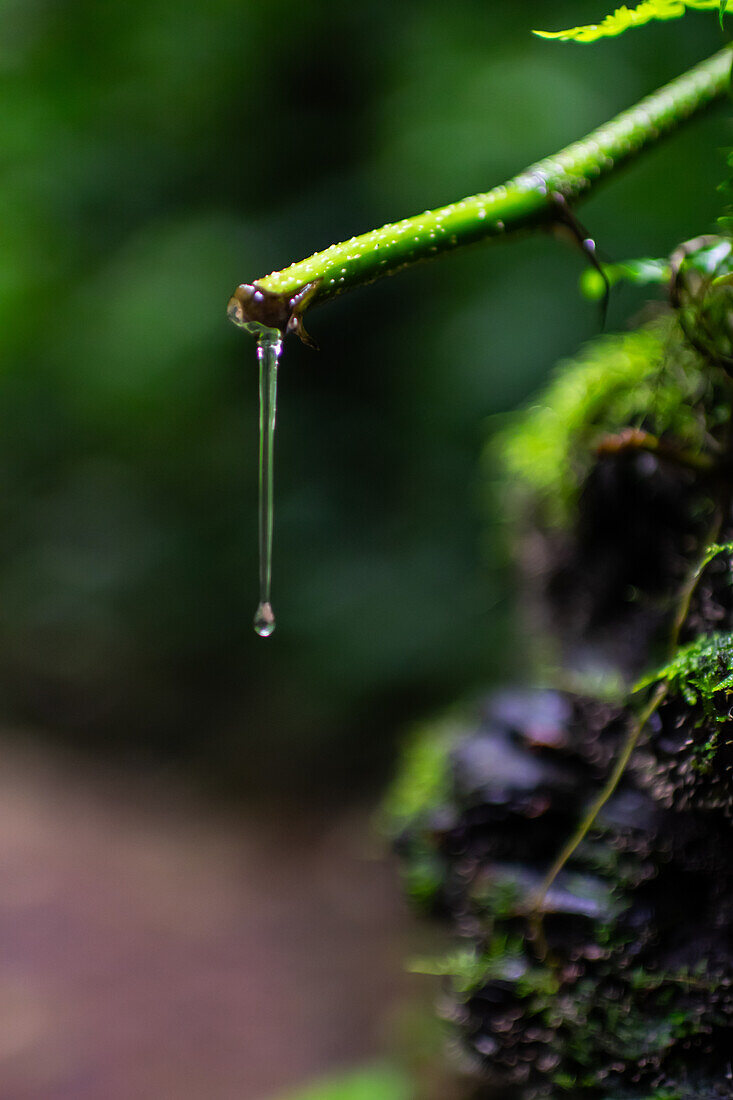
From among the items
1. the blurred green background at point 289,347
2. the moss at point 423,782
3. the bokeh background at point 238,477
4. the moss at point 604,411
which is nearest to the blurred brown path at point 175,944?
the bokeh background at point 238,477

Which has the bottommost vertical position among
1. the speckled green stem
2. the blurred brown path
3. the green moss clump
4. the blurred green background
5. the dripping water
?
the blurred brown path

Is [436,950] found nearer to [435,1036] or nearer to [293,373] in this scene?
[435,1036]

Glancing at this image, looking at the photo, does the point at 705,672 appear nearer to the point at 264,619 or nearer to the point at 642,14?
the point at 264,619

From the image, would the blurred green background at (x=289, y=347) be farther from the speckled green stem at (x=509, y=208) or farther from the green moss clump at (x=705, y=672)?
the green moss clump at (x=705, y=672)

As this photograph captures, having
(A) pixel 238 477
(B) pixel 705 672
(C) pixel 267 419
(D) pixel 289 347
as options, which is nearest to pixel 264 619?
(C) pixel 267 419

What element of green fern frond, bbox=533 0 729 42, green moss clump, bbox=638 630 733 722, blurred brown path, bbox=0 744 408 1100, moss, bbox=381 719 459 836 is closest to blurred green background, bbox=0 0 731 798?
blurred brown path, bbox=0 744 408 1100

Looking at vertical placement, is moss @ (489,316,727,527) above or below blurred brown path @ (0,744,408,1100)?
above

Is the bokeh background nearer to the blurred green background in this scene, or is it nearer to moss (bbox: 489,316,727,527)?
the blurred green background
